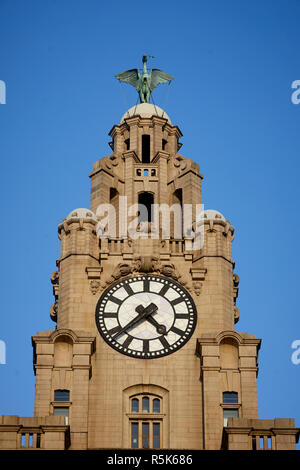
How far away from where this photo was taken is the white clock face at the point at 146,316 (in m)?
59.7

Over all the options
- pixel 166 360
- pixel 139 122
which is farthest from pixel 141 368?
pixel 139 122

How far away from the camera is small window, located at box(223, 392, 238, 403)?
189 feet

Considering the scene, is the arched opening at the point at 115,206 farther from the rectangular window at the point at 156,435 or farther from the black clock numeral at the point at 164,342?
the rectangular window at the point at 156,435

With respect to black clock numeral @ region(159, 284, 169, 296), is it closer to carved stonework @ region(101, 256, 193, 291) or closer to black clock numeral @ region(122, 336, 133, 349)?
carved stonework @ region(101, 256, 193, 291)

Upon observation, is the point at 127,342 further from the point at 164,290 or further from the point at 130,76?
the point at 130,76

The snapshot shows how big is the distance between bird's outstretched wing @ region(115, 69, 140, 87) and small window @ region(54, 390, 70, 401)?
21822 millimetres

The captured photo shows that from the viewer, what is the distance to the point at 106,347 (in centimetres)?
5962

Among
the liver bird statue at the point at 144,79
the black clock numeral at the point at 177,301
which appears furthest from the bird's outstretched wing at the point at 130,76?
the black clock numeral at the point at 177,301

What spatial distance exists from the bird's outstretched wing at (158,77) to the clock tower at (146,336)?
7.97m

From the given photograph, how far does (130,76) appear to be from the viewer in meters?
74.6
